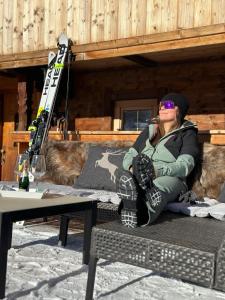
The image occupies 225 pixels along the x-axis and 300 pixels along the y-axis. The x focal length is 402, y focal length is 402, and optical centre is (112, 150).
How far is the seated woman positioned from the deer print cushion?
0.44 metres

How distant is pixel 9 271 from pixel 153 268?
1176 millimetres

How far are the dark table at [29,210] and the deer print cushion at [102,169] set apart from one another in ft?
4.40

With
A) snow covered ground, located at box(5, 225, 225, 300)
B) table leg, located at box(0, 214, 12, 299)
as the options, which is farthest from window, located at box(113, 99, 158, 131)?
table leg, located at box(0, 214, 12, 299)

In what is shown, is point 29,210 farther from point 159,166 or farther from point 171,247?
point 159,166

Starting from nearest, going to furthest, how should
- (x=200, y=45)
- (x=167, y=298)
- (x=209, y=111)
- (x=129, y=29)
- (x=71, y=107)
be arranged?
(x=167, y=298)
(x=200, y=45)
(x=129, y=29)
(x=209, y=111)
(x=71, y=107)

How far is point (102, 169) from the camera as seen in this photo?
420cm

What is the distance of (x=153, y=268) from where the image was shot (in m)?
1.86

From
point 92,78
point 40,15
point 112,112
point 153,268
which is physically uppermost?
point 40,15

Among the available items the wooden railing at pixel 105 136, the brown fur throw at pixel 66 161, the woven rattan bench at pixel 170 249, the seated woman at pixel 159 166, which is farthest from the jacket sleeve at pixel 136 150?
the woven rattan bench at pixel 170 249

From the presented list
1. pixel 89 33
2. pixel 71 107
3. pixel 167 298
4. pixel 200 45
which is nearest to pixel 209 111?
pixel 200 45

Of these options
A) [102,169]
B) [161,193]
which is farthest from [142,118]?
[161,193]

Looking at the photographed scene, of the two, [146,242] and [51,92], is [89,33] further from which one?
[146,242]

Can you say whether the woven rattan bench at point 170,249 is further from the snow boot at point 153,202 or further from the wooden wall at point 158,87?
the wooden wall at point 158,87

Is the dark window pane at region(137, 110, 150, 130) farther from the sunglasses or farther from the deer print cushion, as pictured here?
the sunglasses
